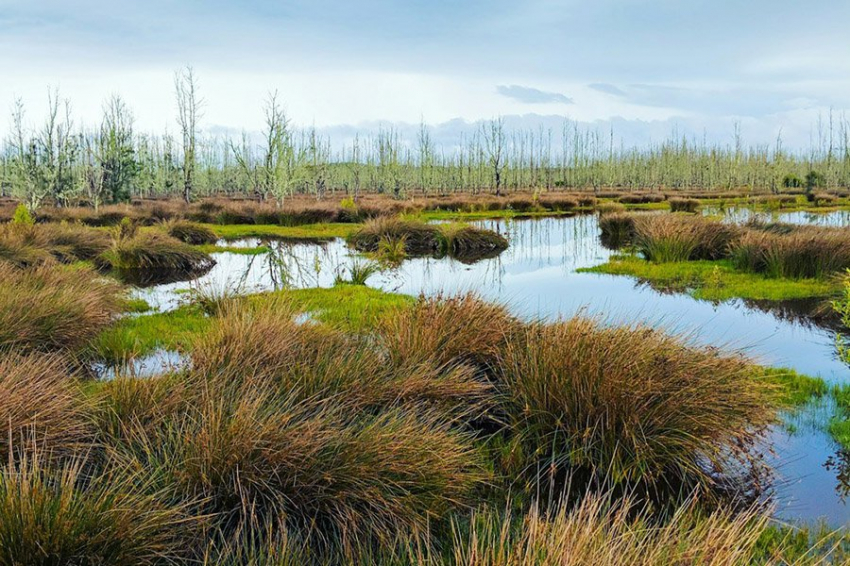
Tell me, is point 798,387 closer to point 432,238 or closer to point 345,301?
point 345,301

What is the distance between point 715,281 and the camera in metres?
12.7

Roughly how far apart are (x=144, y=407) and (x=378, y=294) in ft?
24.4

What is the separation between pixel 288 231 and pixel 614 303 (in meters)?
18.0

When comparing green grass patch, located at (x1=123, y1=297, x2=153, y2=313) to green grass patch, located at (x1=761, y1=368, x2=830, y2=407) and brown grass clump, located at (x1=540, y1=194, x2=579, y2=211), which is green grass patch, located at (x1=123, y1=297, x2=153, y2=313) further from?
brown grass clump, located at (x1=540, y1=194, x2=579, y2=211)

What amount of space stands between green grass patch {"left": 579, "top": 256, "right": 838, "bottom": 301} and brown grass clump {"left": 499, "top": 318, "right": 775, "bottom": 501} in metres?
7.47

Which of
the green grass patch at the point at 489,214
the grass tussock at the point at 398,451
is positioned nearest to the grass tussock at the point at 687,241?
the grass tussock at the point at 398,451

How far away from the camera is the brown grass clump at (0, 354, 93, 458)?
12.3ft

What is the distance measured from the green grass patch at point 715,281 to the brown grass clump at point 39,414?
35.1ft

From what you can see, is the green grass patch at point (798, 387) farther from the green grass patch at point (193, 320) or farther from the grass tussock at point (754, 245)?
the grass tussock at point (754, 245)

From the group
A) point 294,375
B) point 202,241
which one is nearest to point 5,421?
point 294,375

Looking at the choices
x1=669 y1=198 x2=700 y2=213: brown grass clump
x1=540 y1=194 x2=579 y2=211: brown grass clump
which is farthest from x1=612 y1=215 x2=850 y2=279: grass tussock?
x1=540 y1=194 x2=579 y2=211: brown grass clump

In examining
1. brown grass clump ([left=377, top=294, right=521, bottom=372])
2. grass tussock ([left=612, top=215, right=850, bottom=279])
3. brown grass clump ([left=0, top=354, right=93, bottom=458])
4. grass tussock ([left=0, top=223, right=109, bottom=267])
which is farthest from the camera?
grass tussock ([left=0, top=223, right=109, bottom=267])

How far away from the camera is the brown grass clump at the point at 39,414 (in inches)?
147

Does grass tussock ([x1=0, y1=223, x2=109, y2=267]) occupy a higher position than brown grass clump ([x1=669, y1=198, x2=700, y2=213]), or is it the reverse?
brown grass clump ([x1=669, y1=198, x2=700, y2=213])
